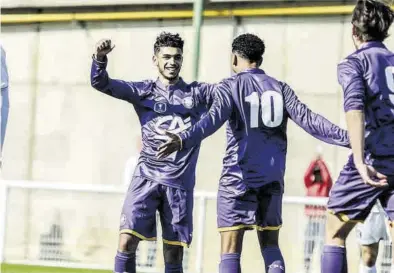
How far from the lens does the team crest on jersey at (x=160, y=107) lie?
9938 mm

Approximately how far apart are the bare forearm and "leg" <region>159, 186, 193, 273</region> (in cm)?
252

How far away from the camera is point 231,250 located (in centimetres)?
947

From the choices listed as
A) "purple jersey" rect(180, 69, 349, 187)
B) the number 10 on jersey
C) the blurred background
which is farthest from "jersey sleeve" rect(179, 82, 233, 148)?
the blurred background

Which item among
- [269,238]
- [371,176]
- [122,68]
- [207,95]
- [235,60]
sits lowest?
[269,238]

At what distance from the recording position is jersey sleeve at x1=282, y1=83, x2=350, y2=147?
9086 mm

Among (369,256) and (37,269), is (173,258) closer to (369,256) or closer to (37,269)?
(369,256)

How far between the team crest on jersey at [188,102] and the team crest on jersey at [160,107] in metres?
0.15

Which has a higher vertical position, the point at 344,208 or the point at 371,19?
the point at 371,19

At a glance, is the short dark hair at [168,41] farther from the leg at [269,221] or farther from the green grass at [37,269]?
the green grass at [37,269]

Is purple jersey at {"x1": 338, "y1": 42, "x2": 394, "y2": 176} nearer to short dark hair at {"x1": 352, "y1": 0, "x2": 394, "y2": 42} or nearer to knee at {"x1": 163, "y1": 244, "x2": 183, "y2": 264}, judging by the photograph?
short dark hair at {"x1": 352, "y1": 0, "x2": 394, "y2": 42}

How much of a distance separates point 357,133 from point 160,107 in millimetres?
2588

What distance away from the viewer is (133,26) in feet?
68.1

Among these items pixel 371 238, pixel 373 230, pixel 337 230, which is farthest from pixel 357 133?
pixel 371 238

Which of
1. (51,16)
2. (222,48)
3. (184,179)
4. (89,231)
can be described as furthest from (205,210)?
(51,16)
